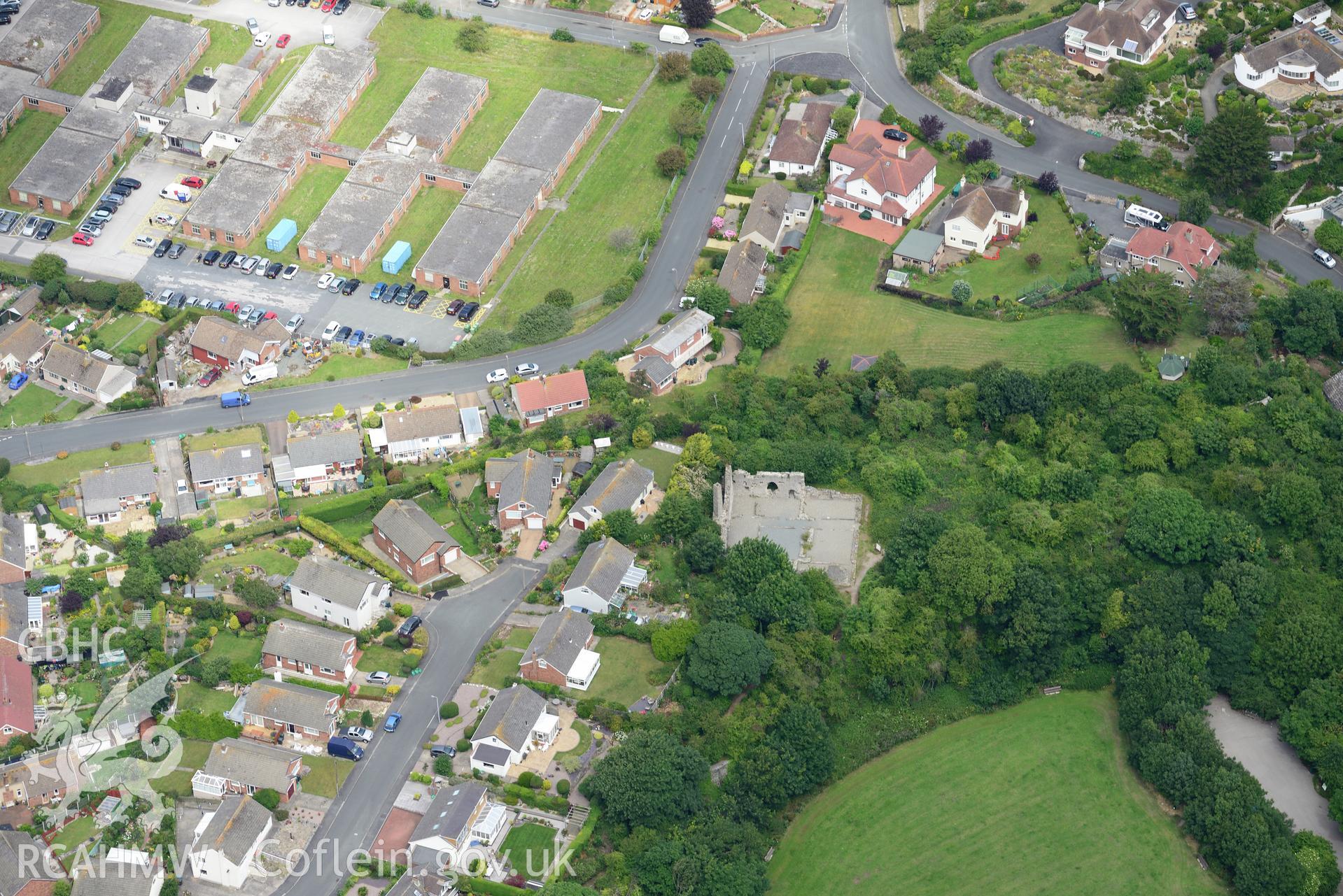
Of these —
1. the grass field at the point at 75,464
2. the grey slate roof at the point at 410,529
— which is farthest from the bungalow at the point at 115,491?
the grey slate roof at the point at 410,529

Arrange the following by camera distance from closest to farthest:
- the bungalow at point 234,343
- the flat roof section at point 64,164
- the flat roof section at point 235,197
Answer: the bungalow at point 234,343 < the flat roof section at point 235,197 < the flat roof section at point 64,164

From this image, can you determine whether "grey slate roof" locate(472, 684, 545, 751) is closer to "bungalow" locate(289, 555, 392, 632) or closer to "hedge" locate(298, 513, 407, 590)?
"bungalow" locate(289, 555, 392, 632)

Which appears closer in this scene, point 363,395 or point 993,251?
point 363,395

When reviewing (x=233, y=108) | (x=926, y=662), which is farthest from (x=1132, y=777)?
(x=233, y=108)

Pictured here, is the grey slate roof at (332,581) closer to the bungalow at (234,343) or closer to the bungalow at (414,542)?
the bungalow at (414,542)

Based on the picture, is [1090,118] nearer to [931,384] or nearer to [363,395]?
[931,384]
